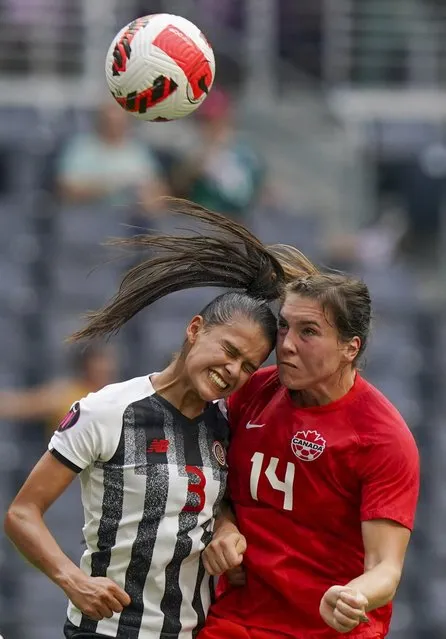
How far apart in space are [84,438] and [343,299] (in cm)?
92

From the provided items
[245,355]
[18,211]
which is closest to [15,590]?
[18,211]

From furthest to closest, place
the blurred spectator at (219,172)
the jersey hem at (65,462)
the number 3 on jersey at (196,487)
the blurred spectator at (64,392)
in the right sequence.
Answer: the blurred spectator at (219,172), the blurred spectator at (64,392), the number 3 on jersey at (196,487), the jersey hem at (65,462)

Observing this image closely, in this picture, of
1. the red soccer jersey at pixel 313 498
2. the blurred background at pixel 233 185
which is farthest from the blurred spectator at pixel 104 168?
the red soccer jersey at pixel 313 498

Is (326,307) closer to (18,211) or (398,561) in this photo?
(398,561)

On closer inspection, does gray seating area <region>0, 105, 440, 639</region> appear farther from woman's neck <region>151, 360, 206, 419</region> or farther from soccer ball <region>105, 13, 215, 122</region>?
woman's neck <region>151, 360, 206, 419</region>

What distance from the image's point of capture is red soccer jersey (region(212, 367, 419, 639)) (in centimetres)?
457

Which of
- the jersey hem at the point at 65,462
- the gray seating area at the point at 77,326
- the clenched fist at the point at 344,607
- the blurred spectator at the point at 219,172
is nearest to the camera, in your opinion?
the clenched fist at the point at 344,607

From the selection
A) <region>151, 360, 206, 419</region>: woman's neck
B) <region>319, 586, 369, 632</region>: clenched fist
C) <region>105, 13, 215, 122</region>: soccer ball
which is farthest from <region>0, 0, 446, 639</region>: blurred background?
<region>319, 586, 369, 632</region>: clenched fist

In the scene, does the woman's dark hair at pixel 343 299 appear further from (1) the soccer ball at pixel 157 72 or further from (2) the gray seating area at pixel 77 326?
→ (2) the gray seating area at pixel 77 326

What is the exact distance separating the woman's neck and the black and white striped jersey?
0.05 metres

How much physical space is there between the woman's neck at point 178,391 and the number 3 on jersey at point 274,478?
0.85 ft

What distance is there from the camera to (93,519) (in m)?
4.66

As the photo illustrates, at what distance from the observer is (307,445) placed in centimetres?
466

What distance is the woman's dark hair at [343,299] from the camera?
459 cm
